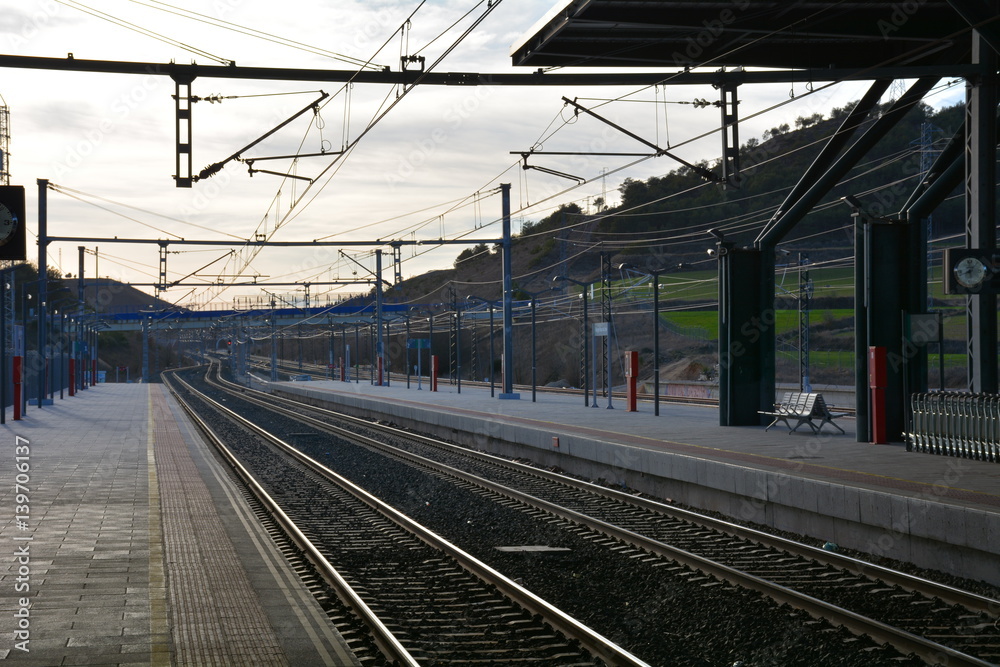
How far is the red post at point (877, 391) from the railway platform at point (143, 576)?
32.4ft

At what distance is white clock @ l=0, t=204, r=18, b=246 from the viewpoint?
7.61 meters

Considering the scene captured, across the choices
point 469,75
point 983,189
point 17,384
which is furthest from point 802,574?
point 17,384

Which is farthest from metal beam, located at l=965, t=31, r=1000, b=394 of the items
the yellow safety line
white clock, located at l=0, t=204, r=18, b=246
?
white clock, located at l=0, t=204, r=18, b=246

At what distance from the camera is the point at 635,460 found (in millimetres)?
16016

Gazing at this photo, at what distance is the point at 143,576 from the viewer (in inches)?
335

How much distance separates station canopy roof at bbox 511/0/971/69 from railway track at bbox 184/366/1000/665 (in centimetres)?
693

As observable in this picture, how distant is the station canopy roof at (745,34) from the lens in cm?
1628

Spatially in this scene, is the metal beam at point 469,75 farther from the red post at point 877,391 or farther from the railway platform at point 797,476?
Answer: the railway platform at point 797,476

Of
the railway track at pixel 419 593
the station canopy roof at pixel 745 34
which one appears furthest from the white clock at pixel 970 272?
the railway track at pixel 419 593

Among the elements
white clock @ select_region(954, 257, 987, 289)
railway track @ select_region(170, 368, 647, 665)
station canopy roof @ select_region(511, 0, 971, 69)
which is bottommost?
railway track @ select_region(170, 368, 647, 665)

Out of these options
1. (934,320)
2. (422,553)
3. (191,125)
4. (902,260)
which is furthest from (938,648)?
(191,125)

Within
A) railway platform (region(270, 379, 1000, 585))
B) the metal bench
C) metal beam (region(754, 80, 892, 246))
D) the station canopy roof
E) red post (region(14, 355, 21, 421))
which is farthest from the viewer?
red post (region(14, 355, 21, 421))

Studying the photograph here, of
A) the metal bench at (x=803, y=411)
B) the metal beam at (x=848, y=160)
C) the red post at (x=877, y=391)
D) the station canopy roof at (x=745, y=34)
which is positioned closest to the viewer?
the red post at (x=877, y=391)

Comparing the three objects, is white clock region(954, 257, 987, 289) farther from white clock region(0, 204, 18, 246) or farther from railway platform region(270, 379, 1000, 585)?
white clock region(0, 204, 18, 246)
